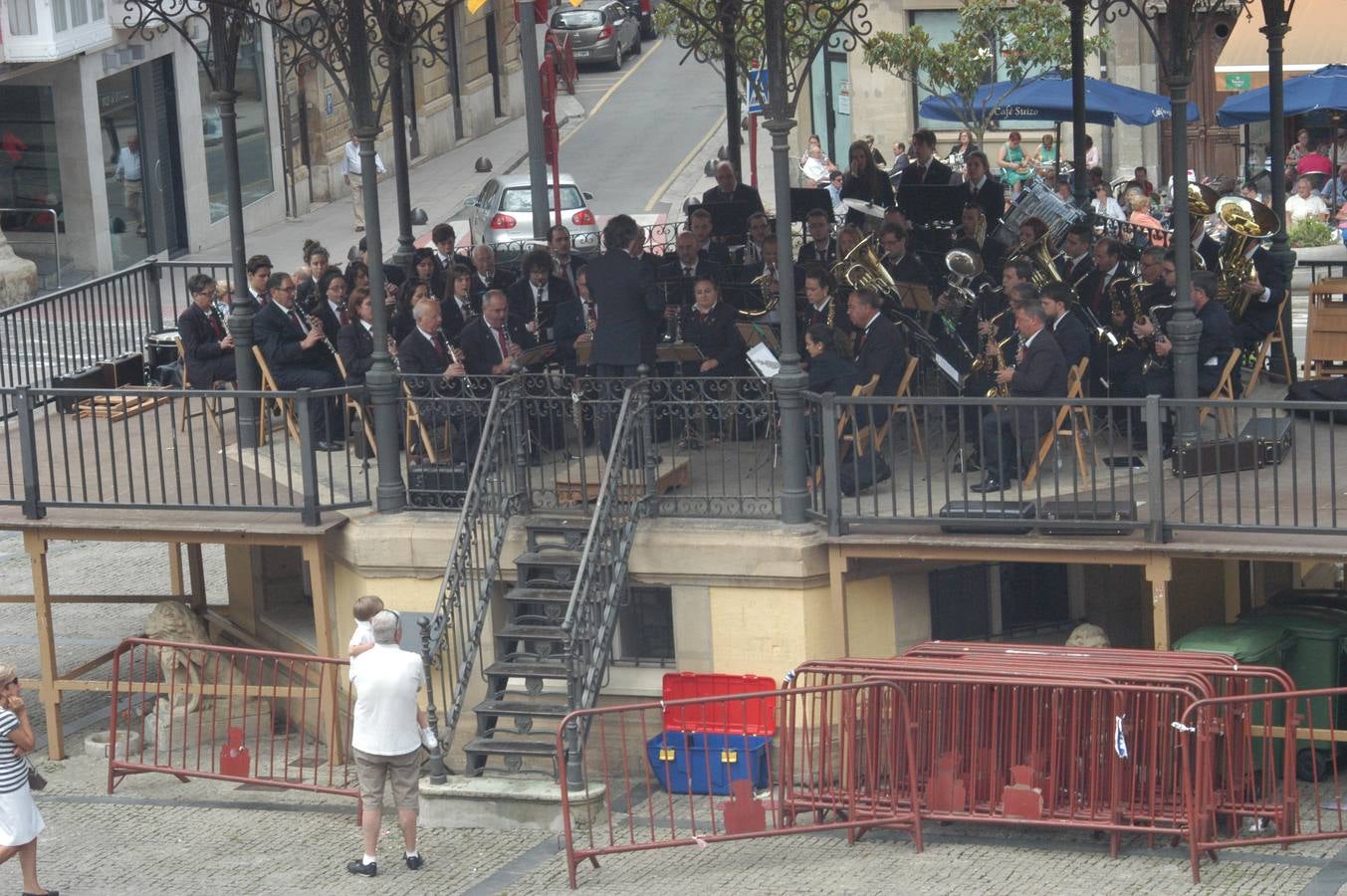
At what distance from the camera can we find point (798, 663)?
48.2 feet

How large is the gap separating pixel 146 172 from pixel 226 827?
72.8 feet

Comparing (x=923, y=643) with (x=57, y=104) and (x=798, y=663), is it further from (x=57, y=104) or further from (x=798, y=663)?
(x=57, y=104)

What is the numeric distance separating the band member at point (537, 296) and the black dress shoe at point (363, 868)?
5871mm

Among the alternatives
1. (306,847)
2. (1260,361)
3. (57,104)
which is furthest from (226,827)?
(57,104)

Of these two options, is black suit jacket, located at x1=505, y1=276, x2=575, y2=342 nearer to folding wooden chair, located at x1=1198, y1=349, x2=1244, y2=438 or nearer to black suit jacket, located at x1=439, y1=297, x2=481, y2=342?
black suit jacket, located at x1=439, y1=297, x2=481, y2=342

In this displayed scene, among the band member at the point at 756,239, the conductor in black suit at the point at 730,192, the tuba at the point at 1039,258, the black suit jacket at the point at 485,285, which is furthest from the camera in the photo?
the conductor in black suit at the point at 730,192

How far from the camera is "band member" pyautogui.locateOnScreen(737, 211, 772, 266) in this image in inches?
806

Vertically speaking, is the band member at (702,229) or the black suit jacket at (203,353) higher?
the band member at (702,229)

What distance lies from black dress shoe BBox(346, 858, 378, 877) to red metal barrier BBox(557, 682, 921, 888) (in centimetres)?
115

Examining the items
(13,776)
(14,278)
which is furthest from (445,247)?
(14,278)

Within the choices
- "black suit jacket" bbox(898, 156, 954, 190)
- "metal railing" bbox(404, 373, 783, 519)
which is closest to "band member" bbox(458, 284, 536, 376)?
"metal railing" bbox(404, 373, 783, 519)

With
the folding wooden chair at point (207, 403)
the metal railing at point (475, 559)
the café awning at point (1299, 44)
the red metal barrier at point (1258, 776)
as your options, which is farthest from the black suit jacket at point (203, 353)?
the café awning at point (1299, 44)

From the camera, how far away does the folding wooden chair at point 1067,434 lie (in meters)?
14.3

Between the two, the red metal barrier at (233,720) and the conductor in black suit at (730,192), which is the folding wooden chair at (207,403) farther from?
the conductor in black suit at (730,192)
